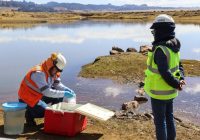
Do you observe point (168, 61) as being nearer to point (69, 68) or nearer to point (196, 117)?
point (196, 117)

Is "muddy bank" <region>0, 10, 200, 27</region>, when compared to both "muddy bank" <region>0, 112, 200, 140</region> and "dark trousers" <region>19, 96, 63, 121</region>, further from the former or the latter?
"dark trousers" <region>19, 96, 63, 121</region>

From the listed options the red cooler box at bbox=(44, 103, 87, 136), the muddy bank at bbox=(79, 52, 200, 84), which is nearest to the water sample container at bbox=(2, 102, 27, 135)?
the red cooler box at bbox=(44, 103, 87, 136)

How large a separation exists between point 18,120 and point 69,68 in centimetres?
1176

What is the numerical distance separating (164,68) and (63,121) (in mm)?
2570

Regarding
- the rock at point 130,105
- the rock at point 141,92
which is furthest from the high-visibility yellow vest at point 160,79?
the rock at point 141,92

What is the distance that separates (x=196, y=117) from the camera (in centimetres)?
1057

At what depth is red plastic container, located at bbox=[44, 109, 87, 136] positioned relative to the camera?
7.49 metres

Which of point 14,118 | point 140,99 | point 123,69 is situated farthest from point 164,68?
point 123,69

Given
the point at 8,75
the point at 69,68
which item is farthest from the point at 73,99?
the point at 69,68

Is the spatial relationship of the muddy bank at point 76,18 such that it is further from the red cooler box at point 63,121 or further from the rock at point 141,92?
the red cooler box at point 63,121

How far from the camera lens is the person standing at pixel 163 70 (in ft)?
18.6

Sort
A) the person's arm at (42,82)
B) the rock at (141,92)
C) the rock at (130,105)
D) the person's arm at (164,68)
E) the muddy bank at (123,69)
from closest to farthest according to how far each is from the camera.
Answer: the person's arm at (164,68) < the person's arm at (42,82) < the rock at (130,105) < the rock at (141,92) < the muddy bank at (123,69)

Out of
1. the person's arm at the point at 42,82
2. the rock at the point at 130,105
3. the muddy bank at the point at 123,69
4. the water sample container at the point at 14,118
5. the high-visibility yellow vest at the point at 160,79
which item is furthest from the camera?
the muddy bank at the point at 123,69

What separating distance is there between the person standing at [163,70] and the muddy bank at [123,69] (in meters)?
9.48
